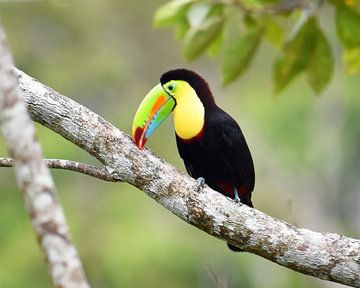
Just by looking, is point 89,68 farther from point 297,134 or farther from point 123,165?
point 123,165

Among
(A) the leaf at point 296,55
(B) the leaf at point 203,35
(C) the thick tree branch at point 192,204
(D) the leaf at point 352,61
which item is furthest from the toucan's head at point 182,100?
(D) the leaf at point 352,61

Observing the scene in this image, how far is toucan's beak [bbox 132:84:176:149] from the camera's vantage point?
3.79 metres

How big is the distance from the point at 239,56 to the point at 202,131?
0.36m

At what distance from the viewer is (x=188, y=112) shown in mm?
4148

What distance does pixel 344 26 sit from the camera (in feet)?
13.4

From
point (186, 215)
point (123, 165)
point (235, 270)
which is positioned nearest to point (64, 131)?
point (123, 165)

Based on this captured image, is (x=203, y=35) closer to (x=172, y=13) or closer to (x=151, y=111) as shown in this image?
(x=172, y=13)

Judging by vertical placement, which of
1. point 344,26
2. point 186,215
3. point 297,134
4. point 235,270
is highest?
point 297,134

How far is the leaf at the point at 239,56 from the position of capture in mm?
4273

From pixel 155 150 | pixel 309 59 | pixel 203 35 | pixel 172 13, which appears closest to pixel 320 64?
pixel 309 59

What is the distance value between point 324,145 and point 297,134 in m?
0.41

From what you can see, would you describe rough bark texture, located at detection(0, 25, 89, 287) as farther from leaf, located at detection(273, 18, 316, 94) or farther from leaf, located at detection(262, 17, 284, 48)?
leaf, located at detection(262, 17, 284, 48)

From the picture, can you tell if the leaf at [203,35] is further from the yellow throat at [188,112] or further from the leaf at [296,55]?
the leaf at [296,55]

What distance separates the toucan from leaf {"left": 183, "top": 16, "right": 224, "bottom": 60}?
12 cm
